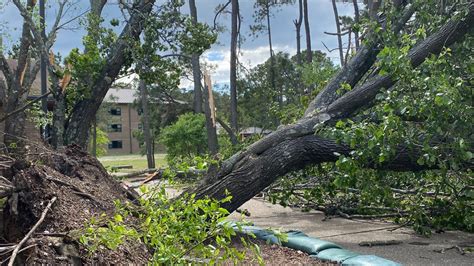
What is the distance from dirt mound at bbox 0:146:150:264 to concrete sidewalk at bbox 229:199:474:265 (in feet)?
10.3

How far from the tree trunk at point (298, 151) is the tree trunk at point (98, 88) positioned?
2.43m

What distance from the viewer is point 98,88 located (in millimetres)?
7199

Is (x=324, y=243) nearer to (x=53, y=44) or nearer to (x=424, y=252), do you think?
(x=424, y=252)

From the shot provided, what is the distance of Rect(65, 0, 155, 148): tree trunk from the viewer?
7.14 meters

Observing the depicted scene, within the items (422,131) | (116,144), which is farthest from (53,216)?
(116,144)

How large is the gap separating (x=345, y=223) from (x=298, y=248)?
265 cm

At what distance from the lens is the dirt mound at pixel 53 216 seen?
265cm

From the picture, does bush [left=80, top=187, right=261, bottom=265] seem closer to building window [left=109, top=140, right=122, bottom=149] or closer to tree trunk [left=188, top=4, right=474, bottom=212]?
tree trunk [left=188, top=4, right=474, bottom=212]

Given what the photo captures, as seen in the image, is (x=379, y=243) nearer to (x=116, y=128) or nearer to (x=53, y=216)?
(x=53, y=216)

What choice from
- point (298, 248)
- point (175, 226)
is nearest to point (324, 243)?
point (298, 248)

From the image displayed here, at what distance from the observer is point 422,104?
4.73 m

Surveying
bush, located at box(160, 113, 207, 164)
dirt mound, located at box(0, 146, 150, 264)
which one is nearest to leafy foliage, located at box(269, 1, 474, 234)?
dirt mound, located at box(0, 146, 150, 264)

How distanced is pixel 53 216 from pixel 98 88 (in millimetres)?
4415

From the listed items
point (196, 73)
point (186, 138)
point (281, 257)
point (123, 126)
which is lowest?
point (281, 257)
